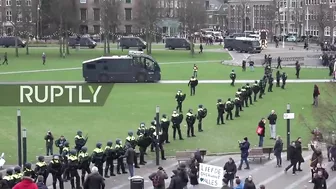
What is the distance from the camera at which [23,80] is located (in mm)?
49656

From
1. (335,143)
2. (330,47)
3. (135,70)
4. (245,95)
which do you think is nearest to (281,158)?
(335,143)

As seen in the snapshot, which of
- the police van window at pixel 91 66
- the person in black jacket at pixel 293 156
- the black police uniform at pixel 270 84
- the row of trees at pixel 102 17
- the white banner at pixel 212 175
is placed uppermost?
the row of trees at pixel 102 17

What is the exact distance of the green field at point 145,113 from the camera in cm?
2772

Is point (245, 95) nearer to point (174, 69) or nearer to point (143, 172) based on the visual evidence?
point (143, 172)

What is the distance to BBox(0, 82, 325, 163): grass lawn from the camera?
27.4m

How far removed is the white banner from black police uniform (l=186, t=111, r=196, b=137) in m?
10.2

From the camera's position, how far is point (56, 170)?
64.2 ft

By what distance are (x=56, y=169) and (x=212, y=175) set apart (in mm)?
Result: 5422

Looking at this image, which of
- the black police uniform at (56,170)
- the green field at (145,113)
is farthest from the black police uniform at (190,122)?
the black police uniform at (56,170)

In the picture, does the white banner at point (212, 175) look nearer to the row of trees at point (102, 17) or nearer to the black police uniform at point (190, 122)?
the black police uniform at point (190, 122)

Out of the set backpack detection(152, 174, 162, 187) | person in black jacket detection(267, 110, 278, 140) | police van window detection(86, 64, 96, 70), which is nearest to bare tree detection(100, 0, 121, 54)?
police van window detection(86, 64, 96, 70)

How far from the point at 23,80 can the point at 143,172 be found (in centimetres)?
2935

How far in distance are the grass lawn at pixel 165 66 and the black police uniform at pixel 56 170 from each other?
105ft

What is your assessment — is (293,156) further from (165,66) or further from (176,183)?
(165,66)
